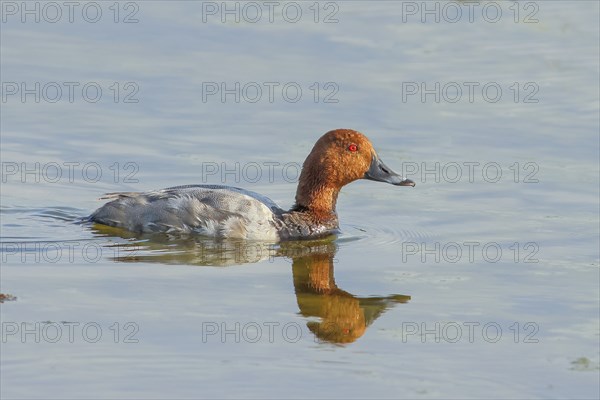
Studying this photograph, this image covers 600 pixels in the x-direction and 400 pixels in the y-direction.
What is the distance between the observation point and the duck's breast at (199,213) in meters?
13.3

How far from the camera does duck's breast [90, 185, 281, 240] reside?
1333 cm

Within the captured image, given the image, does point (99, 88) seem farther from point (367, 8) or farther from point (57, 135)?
point (367, 8)

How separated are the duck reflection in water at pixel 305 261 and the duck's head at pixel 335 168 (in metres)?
0.67

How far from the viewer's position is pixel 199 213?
13328mm

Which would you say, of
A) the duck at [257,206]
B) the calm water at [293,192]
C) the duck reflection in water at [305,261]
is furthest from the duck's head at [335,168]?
the duck reflection in water at [305,261]

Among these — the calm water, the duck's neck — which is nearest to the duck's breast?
the calm water

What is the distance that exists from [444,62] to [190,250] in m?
6.78

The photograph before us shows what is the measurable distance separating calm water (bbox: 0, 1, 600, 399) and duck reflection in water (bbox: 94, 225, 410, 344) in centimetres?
3

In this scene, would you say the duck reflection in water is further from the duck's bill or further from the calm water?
the duck's bill

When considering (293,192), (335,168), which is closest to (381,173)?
(335,168)

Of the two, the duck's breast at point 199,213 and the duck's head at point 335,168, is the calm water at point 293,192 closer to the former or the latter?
the duck's breast at point 199,213

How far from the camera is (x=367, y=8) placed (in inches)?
787

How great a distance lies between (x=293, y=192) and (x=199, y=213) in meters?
1.94

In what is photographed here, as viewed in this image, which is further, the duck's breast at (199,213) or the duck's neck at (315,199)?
the duck's neck at (315,199)
